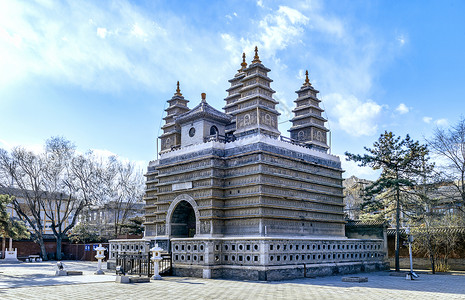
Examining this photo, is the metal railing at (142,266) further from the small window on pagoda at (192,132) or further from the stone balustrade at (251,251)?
the small window on pagoda at (192,132)

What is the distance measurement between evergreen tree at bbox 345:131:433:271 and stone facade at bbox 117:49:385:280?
3.01 m

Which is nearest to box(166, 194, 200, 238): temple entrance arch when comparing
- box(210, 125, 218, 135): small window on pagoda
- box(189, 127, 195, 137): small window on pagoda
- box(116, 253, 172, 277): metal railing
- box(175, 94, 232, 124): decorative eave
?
box(116, 253, 172, 277): metal railing

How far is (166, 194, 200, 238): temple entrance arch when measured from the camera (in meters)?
31.0

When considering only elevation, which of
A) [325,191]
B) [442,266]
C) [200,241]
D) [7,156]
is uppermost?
[7,156]

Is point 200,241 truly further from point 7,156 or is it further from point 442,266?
point 7,156

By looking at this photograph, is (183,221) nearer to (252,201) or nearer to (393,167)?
(252,201)

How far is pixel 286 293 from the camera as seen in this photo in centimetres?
1723

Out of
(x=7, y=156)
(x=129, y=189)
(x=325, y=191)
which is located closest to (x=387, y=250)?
(x=325, y=191)

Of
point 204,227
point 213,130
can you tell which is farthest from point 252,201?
point 213,130

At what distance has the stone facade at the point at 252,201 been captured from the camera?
983 inches

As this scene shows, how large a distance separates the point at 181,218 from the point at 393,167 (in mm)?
15829

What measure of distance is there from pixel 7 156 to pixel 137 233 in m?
15.6

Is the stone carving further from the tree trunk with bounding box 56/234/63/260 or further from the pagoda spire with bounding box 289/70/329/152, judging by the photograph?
the tree trunk with bounding box 56/234/63/260

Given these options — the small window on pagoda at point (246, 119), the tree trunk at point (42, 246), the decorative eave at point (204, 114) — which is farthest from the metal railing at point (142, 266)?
the tree trunk at point (42, 246)
